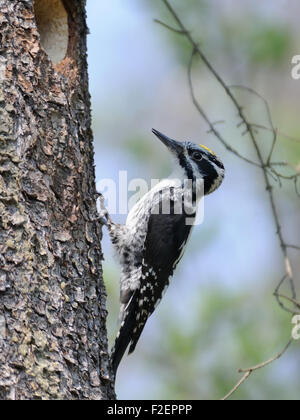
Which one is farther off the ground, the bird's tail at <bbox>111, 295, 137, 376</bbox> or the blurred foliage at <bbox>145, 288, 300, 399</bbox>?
the bird's tail at <bbox>111, 295, 137, 376</bbox>

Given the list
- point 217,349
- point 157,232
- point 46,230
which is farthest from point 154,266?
point 217,349

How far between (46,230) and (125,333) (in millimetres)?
1403

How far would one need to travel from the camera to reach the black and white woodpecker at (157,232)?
188 inches

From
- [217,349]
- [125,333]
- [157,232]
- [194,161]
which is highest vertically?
[194,161]

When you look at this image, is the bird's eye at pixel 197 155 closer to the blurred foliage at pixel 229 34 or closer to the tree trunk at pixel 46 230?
the tree trunk at pixel 46 230

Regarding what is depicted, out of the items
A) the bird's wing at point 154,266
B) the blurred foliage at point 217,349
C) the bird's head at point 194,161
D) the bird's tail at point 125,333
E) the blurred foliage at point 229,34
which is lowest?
the blurred foliage at point 217,349

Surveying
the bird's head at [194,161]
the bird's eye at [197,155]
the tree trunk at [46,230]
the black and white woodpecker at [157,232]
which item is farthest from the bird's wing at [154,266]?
the tree trunk at [46,230]

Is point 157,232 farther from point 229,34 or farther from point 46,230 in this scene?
point 229,34

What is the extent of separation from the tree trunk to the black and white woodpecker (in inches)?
34.8

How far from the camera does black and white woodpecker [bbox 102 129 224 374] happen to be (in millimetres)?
4777

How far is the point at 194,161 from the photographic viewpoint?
17.5 ft

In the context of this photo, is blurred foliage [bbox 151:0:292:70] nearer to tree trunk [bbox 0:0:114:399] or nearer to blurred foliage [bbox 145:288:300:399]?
blurred foliage [bbox 145:288:300:399]

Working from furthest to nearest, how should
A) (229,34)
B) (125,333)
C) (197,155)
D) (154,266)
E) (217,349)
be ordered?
(229,34)
(217,349)
(197,155)
(154,266)
(125,333)

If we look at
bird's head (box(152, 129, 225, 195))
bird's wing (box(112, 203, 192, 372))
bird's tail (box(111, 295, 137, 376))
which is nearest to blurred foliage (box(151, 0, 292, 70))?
bird's head (box(152, 129, 225, 195))
